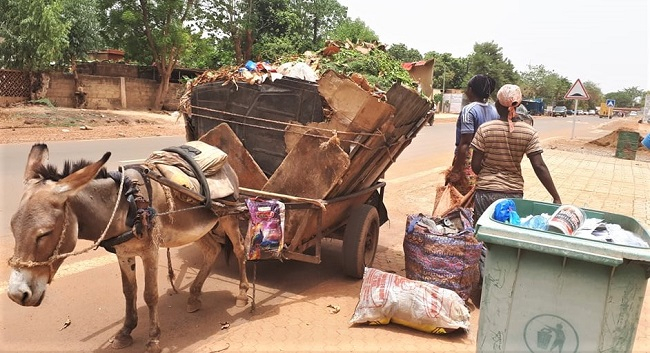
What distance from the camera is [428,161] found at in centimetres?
1488

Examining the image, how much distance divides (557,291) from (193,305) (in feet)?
9.81

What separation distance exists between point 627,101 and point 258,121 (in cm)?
15893

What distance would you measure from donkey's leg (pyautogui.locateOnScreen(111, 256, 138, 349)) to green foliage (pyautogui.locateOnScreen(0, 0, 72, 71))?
2026 centimetres

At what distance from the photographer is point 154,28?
23828 millimetres

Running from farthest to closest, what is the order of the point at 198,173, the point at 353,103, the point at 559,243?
the point at 353,103 < the point at 198,173 < the point at 559,243

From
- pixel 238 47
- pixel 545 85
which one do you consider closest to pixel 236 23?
pixel 238 47

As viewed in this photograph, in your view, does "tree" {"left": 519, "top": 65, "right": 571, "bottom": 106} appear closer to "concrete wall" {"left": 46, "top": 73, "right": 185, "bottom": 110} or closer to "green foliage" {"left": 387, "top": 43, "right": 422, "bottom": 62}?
"green foliage" {"left": 387, "top": 43, "right": 422, "bottom": 62}

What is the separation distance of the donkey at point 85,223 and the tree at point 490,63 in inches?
2278

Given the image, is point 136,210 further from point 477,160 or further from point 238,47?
point 238,47

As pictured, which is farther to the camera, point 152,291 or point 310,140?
point 310,140

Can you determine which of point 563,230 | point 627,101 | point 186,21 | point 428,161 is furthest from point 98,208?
point 627,101

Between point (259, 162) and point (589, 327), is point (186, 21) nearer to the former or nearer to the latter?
point (259, 162)

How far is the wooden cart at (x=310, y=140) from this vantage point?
14.2 feet

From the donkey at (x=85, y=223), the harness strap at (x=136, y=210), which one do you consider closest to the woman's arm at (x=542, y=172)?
the donkey at (x=85, y=223)
